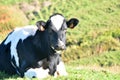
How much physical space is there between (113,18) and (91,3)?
28.1 feet

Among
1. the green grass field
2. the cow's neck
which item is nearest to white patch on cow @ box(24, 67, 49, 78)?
the green grass field

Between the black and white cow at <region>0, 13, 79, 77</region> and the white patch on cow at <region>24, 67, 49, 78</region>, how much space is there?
0.17ft

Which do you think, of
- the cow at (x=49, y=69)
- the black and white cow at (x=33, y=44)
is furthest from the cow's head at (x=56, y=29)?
the cow at (x=49, y=69)

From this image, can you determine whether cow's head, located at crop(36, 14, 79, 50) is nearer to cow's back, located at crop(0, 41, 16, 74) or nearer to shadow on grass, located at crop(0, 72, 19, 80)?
shadow on grass, located at crop(0, 72, 19, 80)

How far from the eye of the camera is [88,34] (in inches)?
1339

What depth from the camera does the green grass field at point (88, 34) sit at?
14239 millimetres

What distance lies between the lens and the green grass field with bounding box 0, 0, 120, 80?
46.7ft

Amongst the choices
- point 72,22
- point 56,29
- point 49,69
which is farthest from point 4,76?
point 72,22

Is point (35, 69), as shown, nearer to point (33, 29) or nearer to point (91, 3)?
point (33, 29)

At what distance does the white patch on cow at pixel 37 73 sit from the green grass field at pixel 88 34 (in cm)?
34

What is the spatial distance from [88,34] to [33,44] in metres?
21.8

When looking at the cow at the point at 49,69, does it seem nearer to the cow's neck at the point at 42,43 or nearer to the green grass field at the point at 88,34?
the cow's neck at the point at 42,43

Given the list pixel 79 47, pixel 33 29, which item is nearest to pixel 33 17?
pixel 79 47

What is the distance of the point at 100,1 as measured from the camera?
167 ft
